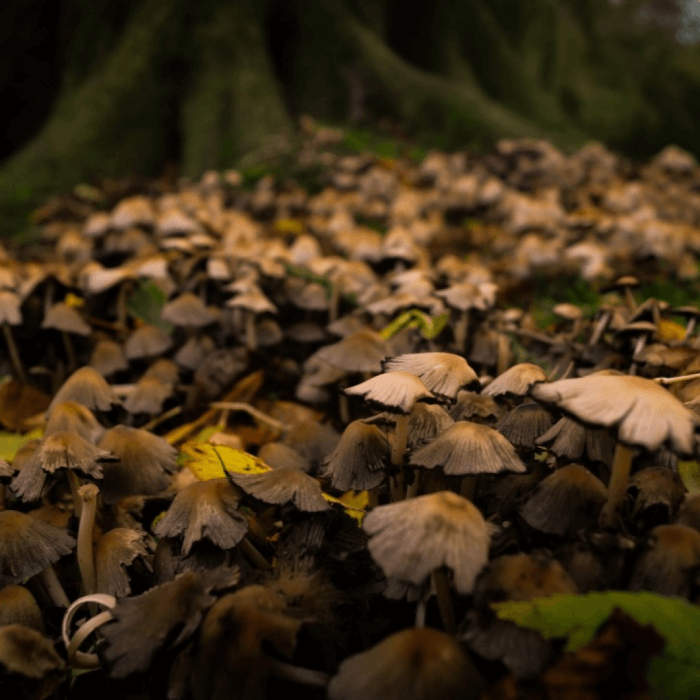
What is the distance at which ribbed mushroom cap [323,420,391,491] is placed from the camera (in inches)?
59.5

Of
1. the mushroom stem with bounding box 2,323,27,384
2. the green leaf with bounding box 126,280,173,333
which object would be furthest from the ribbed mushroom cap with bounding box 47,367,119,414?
the green leaf with bounding box 126,280,173,333

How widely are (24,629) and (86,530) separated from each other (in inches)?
12.1

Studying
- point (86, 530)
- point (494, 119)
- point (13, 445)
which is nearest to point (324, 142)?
point (494, 119)

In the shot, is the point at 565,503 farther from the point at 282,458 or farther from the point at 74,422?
the point at 74,422

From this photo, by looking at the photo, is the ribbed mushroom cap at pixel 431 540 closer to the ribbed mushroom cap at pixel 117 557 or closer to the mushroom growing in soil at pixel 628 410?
the mushroom growing in soil at pixel 628 410

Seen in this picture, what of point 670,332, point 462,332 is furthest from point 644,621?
point 670,332

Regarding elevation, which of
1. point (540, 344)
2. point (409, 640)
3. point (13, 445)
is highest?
point (409, 640)

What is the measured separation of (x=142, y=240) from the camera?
3.41 m

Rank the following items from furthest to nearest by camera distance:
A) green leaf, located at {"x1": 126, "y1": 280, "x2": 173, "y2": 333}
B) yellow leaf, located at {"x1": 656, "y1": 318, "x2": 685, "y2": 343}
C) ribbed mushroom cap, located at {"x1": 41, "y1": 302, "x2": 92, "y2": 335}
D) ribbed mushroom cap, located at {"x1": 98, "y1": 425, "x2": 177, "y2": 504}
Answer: green leaf, located at {"x1": 126, "y1": 280, "x2": 173, "y2": 333}, ribbed mushroom cap, located at {"x1": 41, "y1": 302, "x2": 92, "y2": 335}, yellow leaf, located at {"x1": 656, "y1": 318, "x2": 685, "y2": 343}, ribbed mushroom cap, located at {"x1": 98, "y1": 425, "x2": 177, "y2": 504}

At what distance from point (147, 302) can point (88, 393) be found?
40.0 inches

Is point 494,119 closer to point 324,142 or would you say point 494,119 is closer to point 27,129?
point 324,142

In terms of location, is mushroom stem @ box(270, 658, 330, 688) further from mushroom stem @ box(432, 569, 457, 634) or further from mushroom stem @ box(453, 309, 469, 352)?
mushroom stem @ box(453, 309, 469, 352)

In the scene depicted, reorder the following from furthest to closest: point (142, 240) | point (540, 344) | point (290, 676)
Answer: point (142, 240)
point (540, 344)
point (290, 676)

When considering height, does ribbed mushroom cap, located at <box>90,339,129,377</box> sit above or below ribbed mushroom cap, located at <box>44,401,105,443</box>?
below
